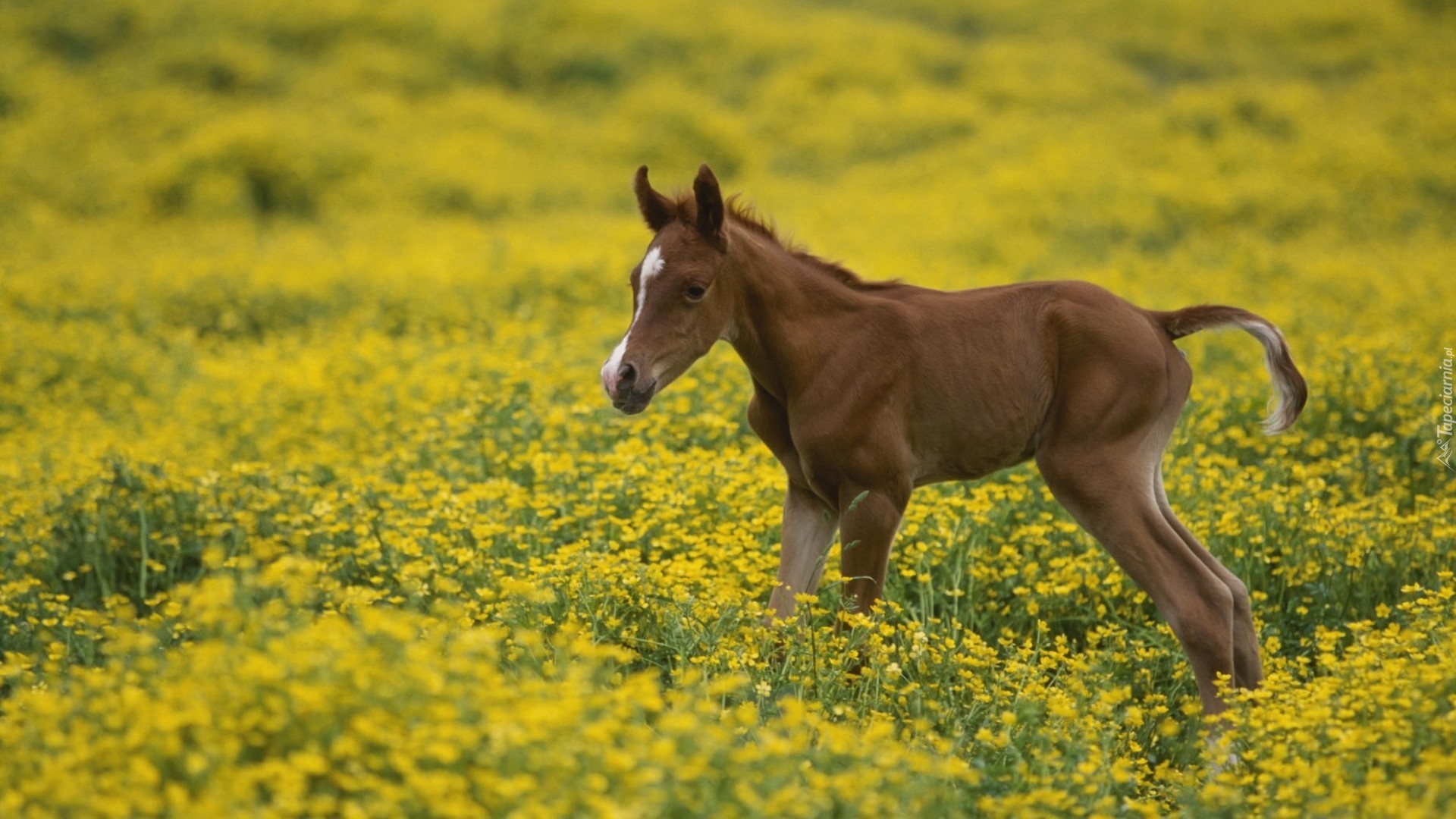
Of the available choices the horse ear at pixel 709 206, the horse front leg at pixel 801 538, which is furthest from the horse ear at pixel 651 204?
the horse front leg at pixel 801 538

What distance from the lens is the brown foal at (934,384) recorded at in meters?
4.62

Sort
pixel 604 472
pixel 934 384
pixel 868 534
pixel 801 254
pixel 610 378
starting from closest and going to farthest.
A: 1. pixel 610 378
2. pixel 868 534
3. pixel 934 384
4. pixel 801 254
5. pixel 604 472

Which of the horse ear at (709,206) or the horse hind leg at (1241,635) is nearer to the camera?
the horse ear at (709,206)

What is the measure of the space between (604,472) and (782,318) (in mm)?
2174

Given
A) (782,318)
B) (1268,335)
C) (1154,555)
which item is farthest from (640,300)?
(1268,335)

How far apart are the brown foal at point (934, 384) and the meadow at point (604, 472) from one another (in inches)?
15.7

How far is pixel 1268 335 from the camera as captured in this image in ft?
16.0

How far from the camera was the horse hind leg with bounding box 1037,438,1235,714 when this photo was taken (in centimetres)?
459

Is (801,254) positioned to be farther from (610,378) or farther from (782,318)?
(610,378)

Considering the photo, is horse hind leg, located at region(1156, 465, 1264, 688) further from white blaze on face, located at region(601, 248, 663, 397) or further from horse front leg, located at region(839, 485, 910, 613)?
white blaze on face, located at region(601, 248, 663, 397)

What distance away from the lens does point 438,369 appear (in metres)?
9.54

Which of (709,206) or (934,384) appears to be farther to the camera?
(934,384)

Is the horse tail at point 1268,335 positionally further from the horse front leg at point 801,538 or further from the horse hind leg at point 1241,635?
the horse front leg at point 801,538

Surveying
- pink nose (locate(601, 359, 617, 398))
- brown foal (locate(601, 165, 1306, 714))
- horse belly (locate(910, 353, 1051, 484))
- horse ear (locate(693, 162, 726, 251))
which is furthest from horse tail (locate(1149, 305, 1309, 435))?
pink nose (locate(601, 359, 617, 398))
